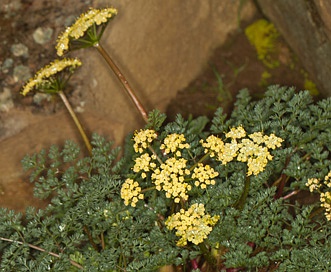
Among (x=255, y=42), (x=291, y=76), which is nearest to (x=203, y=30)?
(x=255, y=42)

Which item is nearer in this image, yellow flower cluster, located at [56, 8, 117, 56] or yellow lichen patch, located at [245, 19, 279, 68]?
yellow flower cluster, located at [56, 8, 117, 56]

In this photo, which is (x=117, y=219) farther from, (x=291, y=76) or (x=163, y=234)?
(x=291, y=76)

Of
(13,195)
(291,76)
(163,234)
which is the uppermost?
(13,195)

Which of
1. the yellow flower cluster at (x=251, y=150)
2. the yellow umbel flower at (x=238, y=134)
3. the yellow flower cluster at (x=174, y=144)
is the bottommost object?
the yellow flower cluster at (x=251, y=150)

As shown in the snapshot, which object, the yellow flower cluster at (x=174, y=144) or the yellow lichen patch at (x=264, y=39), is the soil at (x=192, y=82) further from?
the yellow flower cluster at (x=174, y=144)

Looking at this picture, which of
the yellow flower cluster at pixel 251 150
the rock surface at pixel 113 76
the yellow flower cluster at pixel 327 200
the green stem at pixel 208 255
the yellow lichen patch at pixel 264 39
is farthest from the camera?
the yellow lichen patch at pixel 264 39

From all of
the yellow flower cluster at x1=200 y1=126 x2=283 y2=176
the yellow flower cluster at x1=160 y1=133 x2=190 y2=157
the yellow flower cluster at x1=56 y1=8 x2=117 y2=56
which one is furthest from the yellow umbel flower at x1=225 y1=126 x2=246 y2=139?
the yellow flower cluster at x1=56 y1=8 x2=117 y2=56

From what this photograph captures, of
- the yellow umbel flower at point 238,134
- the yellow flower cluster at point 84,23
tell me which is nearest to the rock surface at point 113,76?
the yellow flower cluster at point 84,23

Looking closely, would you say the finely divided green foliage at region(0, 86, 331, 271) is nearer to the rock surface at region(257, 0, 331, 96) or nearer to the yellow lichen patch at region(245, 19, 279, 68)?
the rock surface at region(257, 0, 331, 96)
